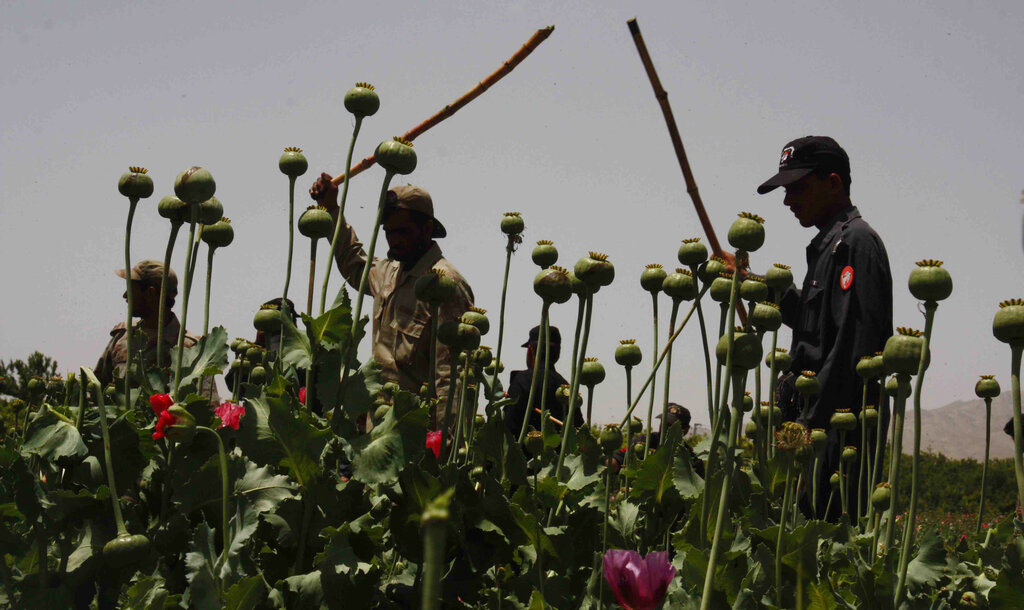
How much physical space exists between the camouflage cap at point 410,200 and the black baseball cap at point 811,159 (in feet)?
6.65

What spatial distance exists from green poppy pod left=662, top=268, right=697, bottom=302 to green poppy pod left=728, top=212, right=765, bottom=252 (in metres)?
0.51

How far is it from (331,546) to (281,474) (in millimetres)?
195

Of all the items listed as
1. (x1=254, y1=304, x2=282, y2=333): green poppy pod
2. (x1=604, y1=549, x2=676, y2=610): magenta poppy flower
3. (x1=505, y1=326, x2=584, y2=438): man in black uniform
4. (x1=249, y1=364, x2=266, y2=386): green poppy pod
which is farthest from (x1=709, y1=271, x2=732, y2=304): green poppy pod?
(x1=505, y1=326, x2=584, y2=438): man in black uniform

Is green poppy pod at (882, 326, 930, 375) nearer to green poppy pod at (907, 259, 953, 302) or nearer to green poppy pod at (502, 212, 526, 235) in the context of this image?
green poppy pod at (907, 259, 953, 302)

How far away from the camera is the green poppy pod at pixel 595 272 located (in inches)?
70.6

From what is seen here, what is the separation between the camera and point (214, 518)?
152 cm

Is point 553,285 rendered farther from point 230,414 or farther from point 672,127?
point 672,127

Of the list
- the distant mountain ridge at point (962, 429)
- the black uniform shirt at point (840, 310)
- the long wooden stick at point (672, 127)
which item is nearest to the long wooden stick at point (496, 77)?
the long wooden stick at point (672, 127)

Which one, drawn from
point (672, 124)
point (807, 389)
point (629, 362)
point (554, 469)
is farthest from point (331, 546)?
point (672, 124)

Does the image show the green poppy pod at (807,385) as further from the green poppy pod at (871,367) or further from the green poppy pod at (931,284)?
the green poppy pod at (931,284)

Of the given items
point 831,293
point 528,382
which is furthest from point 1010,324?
point 528,382

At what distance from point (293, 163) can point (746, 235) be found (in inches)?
39.6

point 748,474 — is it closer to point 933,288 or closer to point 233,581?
point 933,288

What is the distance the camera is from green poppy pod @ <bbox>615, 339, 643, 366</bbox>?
7.63ft
